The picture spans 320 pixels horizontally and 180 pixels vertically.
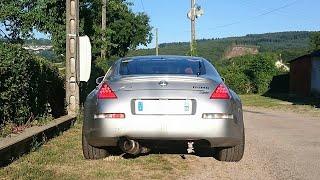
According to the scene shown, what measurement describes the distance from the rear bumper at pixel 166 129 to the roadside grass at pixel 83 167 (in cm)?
38

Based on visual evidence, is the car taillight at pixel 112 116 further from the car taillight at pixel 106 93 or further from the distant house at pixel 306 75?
the distant house at pixel 306 75

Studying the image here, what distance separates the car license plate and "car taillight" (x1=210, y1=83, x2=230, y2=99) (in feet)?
1.01

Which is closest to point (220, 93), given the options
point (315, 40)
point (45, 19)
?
point (45, 19)

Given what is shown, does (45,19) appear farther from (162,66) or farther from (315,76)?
(315,76)

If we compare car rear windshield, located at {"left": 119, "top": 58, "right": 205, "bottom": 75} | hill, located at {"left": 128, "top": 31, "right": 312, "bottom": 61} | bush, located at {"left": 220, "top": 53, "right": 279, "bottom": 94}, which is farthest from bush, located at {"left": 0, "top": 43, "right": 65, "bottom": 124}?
hill, located at {"left": 128, "top": 31, "right": 312, "bottom": 61}

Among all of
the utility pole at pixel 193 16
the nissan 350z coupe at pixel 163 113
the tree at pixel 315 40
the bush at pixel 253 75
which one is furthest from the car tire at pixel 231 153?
the tree at pixel 315 40

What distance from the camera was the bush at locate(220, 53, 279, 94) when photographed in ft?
171

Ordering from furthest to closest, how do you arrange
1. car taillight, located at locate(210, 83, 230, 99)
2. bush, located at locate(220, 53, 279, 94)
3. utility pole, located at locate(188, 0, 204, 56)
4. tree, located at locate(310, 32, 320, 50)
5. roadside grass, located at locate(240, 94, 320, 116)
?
1. tree, located at locate(310, 32, 320, 50)
2. bush, located at locate(220, 53, 279, 94)
3. utility pole, located at locate(188, 0, 204, 56)
4. roadside grass, located at locate(240, 94, 320, 116)
5. car taillight, located at locate(210, 83, 230, 99)

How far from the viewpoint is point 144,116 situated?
6391 millimetres

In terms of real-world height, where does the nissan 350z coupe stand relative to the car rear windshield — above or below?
below

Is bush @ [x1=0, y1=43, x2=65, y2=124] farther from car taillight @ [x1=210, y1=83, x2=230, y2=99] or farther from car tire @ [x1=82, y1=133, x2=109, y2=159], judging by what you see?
car taillight @ [x1=210, y1=83, x2=230, y2=99]

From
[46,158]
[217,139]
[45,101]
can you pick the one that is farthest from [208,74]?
[45,101]

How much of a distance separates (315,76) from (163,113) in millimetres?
35497

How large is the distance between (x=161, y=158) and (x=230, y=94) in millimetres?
1252
